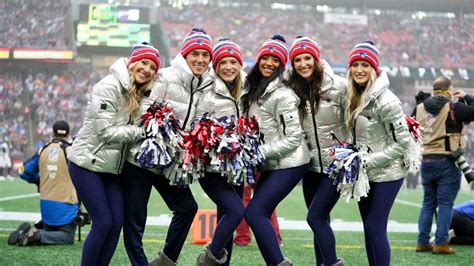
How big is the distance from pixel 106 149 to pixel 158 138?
317 mm

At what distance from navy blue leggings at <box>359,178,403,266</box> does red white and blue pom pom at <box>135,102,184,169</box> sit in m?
1.24

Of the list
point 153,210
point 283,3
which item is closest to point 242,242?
point 153,210

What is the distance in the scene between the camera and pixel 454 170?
20.1 ft

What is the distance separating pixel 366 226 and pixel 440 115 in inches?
98.5

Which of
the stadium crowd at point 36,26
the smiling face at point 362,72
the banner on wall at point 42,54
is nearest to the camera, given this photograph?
the smiling face at point 362,72

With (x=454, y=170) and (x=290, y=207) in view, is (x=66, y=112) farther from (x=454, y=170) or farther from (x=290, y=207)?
(x=454, y=170)

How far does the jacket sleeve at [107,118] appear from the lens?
3.91 m

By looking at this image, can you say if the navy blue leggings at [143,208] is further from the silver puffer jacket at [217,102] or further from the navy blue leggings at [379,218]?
the navy blue leggings at [379,218]

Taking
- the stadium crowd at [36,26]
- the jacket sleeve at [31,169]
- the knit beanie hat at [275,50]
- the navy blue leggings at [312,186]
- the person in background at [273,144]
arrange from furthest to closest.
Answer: the stadium crowd at [36,26] < the jacket sleeve at [31,169] < the navy blue leggings at [312,186] < the knit beanie hat at [275,50] < the person in background at [273,144]

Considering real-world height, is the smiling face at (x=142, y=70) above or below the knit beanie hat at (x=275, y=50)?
below

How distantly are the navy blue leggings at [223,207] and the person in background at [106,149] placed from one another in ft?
1.69

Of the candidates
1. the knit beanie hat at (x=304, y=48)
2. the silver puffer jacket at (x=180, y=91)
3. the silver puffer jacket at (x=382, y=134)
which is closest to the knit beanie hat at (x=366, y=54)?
the silver puffer jacket at (x=382, y=134)

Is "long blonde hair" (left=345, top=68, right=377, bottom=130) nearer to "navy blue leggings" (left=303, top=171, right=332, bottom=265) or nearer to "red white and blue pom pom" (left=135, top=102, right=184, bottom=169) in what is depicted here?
"navy blue leggings" (left=303, top=171, right=332, bottom=265)

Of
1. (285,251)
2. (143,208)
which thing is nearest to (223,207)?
(143,208)
